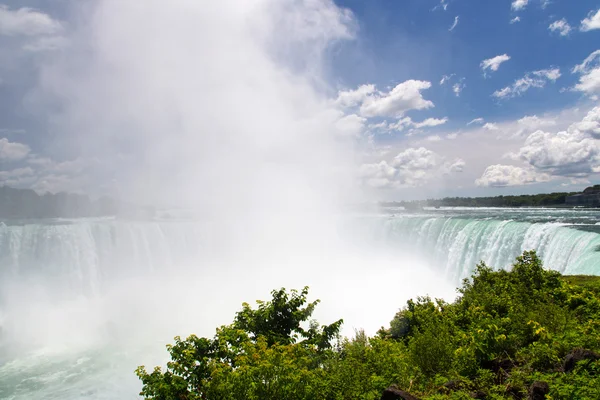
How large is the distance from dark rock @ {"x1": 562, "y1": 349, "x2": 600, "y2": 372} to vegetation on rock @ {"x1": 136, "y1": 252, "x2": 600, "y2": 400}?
1cm

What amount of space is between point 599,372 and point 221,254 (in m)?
51.1

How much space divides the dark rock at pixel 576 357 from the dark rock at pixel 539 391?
0.78 metres

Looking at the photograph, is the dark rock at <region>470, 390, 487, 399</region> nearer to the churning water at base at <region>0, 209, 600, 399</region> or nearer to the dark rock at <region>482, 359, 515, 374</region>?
the dark rock at <region>482, 359, 515, 374</region>

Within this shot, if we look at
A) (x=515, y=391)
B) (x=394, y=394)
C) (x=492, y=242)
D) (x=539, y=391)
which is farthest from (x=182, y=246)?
(x=539, y=391)

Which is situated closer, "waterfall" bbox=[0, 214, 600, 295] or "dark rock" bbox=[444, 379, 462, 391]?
"dark rock" bbox=[444, 379, 462, 391]

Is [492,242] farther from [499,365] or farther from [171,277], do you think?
[171,277]

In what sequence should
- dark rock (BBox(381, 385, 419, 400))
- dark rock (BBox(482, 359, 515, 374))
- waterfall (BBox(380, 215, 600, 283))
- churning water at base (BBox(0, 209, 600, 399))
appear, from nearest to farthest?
dark rock (BBox(381, 385, 419, 400)) < dark rock (BBox(482, 359, 515, 374)) < waterfall (BBox(380, 215, 600, 283)) < churning water at base (BBox(0, 209, 600, 399))

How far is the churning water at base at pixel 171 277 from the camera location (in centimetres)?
2260

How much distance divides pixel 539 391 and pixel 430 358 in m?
2.65

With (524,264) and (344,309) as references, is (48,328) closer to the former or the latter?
(344,309)

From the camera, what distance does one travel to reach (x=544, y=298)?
31.8 ft

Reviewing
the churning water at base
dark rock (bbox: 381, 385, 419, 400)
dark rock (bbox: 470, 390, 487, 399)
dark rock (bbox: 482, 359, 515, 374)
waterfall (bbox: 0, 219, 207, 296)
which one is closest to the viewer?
dark rock (bbox: 381, 385, 419, 400)

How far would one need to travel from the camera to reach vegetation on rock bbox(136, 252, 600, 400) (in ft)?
17.0

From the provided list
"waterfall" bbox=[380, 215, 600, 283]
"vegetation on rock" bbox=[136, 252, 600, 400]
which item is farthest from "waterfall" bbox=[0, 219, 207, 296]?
"vegetation on rock" bbox=[136, 252, 600, 400]
